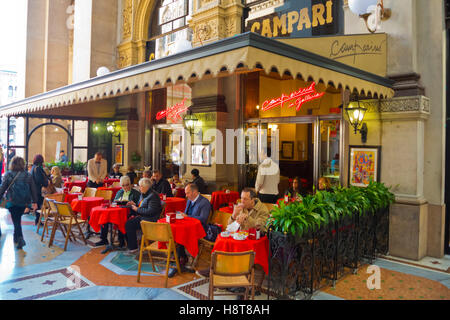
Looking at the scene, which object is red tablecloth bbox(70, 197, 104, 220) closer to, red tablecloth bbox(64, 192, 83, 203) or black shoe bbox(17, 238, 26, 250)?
red tablecloth bbox(64, 192, 83, 203)

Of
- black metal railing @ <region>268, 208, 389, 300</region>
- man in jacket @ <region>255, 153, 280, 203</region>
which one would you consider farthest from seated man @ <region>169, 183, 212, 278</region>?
man in jacket @ <region>255, 153, 280, 203</region>

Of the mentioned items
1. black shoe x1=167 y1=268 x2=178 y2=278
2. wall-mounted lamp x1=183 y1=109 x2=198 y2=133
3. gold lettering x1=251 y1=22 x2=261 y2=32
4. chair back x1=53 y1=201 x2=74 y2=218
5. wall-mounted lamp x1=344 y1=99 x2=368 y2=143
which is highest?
gold lettering x1=251 y1=22 x2=261 y2=32

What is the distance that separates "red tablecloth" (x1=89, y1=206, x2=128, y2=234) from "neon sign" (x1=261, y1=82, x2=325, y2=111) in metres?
5.37

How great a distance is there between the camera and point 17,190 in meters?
6.46

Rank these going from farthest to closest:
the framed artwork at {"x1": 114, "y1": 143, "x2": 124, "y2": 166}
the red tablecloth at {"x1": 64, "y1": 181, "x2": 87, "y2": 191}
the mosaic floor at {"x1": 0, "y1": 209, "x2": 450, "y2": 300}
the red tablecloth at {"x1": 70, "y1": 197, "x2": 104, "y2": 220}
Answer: the framed artwork at {"x1": 114, "y1": 143, "x2": 124, "y2": 166}, the red tablecloth at {"x1": 64, "y1": 181, "x2": 87, "y2": 191}, the red tablecloth at {"x1": 70, "y1": 197, "x2": 104, "y2": 220}, the mosaic floor at {"x1": 0, "y1": 209, "x2": 450, "y2": 300}

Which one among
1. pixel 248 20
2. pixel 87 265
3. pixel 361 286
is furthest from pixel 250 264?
pixel 248 20

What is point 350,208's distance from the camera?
5.47m

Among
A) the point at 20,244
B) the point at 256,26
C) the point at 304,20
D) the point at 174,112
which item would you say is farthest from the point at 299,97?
the point at 20,244

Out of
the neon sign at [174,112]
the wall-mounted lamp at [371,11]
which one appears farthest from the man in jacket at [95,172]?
the wall-mounted lamp at [371,11]

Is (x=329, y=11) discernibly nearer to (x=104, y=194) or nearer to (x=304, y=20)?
(x=304, y=20)

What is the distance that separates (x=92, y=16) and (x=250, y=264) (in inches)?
569

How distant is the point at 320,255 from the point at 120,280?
2.92 m

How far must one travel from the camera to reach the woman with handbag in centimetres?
642
